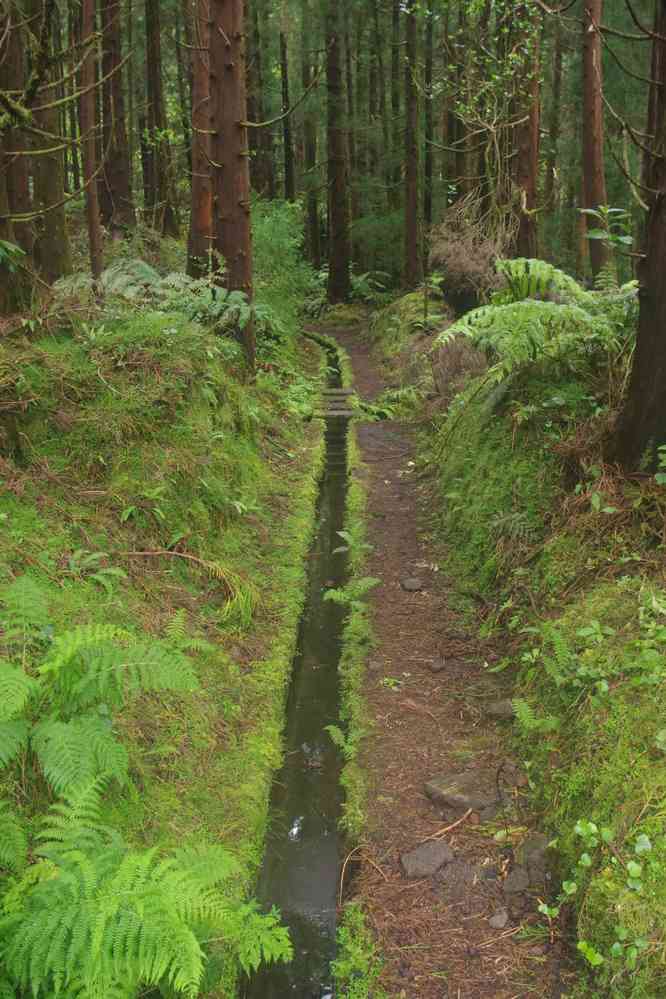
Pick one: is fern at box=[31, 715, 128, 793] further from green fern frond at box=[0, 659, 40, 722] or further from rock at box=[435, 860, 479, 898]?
rock at box=[435, 860, 479, 898]

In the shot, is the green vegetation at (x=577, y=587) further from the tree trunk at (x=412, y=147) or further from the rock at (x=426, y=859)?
the tree trunk at (x=412, y=147)

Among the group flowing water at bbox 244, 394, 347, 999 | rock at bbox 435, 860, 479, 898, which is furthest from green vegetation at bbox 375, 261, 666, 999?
flowing water at bbox 244, 394, 347, 999

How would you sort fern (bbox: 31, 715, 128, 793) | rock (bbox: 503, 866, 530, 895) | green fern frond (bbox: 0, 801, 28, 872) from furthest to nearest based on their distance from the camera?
1. rock (bbox: 503, 866, 530, 895)
2. fern (bbox: 31, 715, 128, 793)
3. green fern frond (bbox: 0, 801, 28, 872)

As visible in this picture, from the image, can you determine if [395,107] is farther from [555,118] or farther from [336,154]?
[336,154]

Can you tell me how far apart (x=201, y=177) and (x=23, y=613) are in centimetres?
982

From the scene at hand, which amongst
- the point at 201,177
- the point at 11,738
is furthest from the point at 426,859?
the point at 201,177

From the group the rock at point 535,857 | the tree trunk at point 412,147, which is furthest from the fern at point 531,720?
the tree trunk at point 412,147

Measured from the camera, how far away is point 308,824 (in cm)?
418

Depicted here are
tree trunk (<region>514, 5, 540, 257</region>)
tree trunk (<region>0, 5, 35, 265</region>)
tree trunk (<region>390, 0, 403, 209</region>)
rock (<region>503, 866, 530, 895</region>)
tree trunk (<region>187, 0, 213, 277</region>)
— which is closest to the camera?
rock (<region>503, 866, 530, 895</region>)

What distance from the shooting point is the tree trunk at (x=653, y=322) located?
4.62m

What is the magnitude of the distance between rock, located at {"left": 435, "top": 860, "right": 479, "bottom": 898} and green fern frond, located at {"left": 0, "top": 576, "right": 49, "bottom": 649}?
7.32 feet

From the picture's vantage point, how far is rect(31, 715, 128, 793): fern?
3.05 meters

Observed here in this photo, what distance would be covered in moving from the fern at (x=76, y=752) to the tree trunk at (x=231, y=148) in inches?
290

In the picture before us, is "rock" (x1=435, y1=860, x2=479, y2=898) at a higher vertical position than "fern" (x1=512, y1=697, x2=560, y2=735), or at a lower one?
lower
